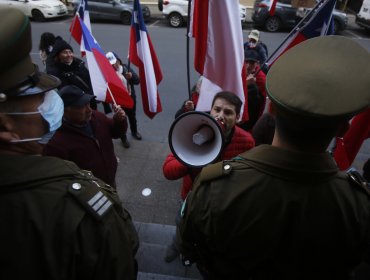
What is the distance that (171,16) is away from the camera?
13.7 meters

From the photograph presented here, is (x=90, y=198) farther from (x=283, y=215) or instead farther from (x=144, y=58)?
(x=144, y=58)

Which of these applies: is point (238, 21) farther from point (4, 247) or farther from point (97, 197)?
point (4, 247)

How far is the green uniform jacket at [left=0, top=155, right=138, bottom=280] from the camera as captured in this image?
1181mm

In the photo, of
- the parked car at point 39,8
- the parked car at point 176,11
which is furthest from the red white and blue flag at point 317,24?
the parked car at point 39,8

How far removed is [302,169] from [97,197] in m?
0.86

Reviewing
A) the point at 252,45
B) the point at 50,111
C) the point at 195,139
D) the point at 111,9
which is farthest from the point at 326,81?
the point at 111,9

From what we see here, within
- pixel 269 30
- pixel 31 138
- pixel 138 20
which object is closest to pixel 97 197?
pixel 31 138

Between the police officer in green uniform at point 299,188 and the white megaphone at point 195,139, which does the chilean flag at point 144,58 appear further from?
the police officer in green uniform at point 299,188

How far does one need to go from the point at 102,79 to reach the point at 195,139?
126 centimetres

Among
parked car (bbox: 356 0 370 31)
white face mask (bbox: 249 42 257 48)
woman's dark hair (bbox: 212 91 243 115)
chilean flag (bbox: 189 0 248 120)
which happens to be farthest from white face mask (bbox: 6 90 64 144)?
parked car (bbox: 356 0 370 31)

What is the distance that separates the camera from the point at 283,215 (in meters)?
1.29

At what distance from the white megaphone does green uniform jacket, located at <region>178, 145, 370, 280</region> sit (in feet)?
2.74

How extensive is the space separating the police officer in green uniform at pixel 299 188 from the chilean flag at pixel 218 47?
4.91ft

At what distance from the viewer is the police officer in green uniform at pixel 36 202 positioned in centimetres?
118
